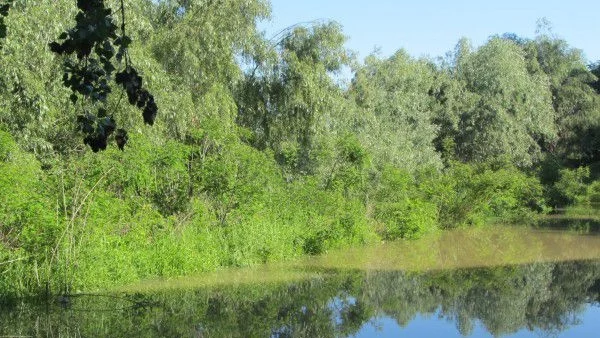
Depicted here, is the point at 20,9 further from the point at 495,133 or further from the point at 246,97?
the point at 495,133

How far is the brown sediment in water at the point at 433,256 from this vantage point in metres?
12.4

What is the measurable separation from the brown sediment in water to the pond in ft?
0.17

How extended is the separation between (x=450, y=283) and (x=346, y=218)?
4.54m

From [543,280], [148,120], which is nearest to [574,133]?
[543,280]

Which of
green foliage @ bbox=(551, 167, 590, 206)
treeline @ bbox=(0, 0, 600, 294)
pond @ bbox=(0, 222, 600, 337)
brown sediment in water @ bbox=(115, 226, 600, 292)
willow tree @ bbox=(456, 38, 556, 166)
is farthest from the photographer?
willow tree @ bbox=(456, 38, 556, 166)

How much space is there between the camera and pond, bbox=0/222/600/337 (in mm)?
8883

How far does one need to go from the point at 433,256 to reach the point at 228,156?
4.93m

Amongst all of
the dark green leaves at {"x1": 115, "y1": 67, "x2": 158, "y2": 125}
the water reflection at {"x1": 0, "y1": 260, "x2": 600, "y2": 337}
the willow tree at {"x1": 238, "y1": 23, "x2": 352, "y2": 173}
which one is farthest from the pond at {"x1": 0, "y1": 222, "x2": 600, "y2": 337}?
the dark green leaves at {"x1": 115, "y1": 67, "x2": 158, "y2": 125}

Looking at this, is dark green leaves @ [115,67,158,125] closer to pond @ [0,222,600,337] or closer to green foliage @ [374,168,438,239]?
pond @ [0,222,600,337]

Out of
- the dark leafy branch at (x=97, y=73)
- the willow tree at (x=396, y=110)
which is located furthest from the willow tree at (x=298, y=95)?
the dark leafy branch at (x=97, y=73)

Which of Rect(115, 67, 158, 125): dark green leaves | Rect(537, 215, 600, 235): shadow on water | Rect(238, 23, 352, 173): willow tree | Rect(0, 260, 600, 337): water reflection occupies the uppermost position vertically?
Rect(238, 23, 352, 173): willow tree

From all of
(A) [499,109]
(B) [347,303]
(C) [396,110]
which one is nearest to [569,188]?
(A) [499,109]

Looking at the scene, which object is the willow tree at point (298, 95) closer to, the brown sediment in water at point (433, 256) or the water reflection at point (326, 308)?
the brown sediment in water at point (433, 256)

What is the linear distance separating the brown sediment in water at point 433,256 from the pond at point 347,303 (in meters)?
0.05
